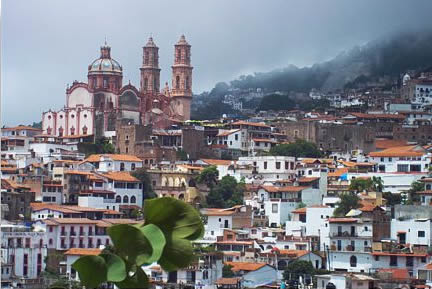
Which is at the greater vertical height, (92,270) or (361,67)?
(361,67)

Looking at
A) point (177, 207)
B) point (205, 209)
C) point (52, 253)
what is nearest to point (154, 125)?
point (205, 209)

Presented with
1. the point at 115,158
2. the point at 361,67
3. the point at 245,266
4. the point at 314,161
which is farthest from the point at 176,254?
the point at 361,67

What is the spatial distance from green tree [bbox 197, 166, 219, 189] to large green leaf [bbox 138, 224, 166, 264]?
28.2 metres

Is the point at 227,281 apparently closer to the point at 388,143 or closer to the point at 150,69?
the point at 388,143

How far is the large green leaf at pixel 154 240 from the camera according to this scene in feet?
6.65

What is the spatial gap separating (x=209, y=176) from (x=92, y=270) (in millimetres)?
28394

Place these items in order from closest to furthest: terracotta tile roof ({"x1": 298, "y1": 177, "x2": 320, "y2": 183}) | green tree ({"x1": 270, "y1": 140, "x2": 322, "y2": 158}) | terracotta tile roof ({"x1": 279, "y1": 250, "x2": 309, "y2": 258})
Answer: terracotta tile roof ({"x1": 279, "y1": 250, "x2": 309, "y2": 258}), terracotta tile roof ({"x1": 298, "y1": 177, "x2": 320, "y2": 183}), green tree ({"x1": 270, "y1": 140, "x2": 322, "y2": 158})

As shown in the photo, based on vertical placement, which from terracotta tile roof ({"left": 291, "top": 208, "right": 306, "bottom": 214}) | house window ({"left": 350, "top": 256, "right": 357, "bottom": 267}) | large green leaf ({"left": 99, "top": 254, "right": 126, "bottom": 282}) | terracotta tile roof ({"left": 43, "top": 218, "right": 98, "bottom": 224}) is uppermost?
large green leaf ({"left": 99, "top": 254, "right": 126, "bottom": 282})

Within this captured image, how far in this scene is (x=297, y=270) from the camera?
75.0 ft

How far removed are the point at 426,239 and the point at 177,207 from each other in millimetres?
22196

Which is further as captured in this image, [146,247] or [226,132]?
[226,132]

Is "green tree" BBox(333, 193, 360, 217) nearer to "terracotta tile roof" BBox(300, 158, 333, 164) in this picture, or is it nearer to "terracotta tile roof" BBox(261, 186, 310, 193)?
"terracotta tile roof" BBox(261, 186, 310, 193)

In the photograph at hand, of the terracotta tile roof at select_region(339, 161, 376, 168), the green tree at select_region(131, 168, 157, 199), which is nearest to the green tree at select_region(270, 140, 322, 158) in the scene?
the terracotta tile roof at select_region(339, 161, 376, 168)

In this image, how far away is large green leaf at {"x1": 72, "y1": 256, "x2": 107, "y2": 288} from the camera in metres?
2.04
